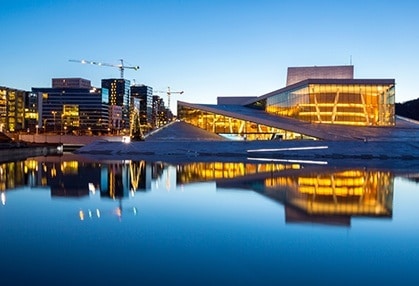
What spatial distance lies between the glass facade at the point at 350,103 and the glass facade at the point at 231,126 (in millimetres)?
4420

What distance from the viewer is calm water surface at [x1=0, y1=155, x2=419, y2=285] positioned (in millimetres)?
6344

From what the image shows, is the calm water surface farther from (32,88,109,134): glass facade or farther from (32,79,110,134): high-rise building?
(32,88,109,134): glass facade

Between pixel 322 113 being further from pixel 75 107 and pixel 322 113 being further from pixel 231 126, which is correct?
pixel 75 107

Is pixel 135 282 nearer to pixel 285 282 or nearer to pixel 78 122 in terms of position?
pixel 285 282

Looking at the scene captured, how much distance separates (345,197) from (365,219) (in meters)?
3.41

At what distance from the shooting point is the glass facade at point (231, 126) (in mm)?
47750

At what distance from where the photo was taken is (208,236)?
870cm

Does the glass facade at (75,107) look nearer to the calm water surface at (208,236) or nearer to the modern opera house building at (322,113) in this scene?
the modern opera house building at (322,113)

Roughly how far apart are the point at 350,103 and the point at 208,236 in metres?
42.2

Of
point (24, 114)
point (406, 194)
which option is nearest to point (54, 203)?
point (406, 194)

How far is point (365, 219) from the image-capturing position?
10633mm

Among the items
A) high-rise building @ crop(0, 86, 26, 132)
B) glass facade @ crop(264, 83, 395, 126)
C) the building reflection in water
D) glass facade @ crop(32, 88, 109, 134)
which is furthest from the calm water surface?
glass facade @ crop(32, 88, 109, 134)

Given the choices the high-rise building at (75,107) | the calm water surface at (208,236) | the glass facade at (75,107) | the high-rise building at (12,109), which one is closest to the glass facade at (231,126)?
the calm water surface at (208,236)

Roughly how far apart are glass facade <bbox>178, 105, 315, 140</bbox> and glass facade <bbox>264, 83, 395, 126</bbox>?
14.5 ft
